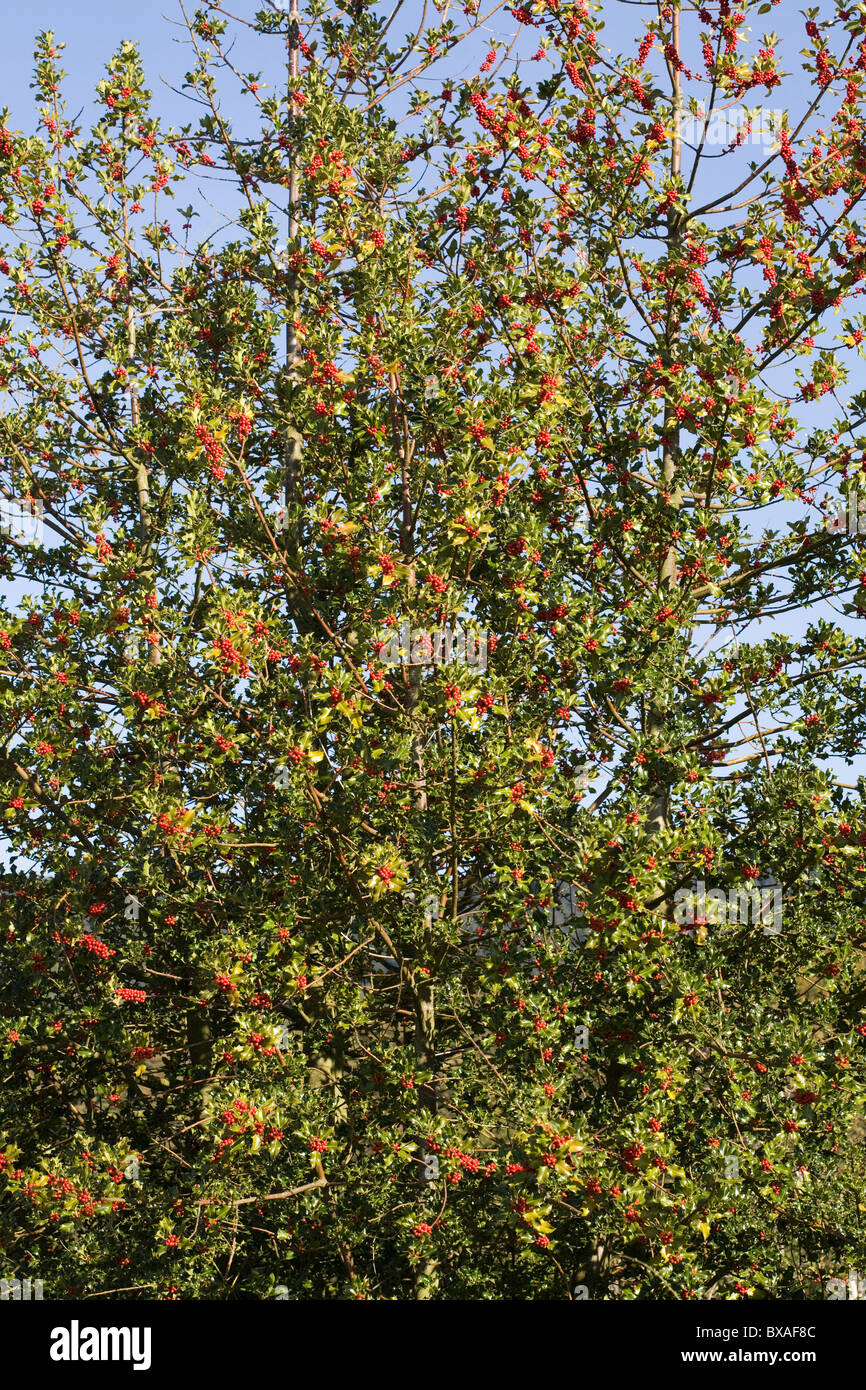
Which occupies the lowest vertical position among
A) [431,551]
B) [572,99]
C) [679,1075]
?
[679,1075]

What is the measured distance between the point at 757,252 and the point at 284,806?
4.80 meters

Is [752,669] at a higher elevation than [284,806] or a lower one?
higher

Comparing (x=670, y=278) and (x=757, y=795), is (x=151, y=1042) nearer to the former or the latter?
(x=757, y=795)

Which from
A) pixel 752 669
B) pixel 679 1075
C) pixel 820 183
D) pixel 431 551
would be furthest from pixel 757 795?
pixel 820 183

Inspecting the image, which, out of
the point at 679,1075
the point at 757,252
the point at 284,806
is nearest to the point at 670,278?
the point at 757,252

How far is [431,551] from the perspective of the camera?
321 inches

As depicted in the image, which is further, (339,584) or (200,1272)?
(339,584)
